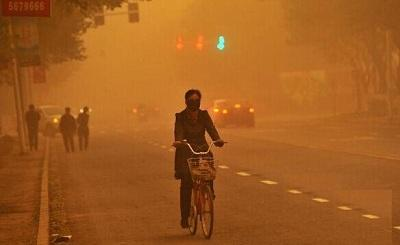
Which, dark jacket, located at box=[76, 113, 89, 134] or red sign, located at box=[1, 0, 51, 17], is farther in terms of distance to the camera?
dark jacket, located at box=[76, 113, 89, 134]

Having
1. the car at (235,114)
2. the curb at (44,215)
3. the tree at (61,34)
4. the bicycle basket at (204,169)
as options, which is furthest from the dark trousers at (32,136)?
the bicycle basket at (204,169)

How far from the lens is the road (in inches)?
502

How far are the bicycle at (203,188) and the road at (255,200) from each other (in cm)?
21

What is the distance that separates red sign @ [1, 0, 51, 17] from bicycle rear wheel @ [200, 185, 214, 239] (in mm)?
8118

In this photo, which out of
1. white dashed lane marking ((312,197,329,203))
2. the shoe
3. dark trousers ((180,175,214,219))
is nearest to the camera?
dark trousers ((180,175,214,219))

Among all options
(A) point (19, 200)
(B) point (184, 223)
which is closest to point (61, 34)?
(A) point (19, 200)

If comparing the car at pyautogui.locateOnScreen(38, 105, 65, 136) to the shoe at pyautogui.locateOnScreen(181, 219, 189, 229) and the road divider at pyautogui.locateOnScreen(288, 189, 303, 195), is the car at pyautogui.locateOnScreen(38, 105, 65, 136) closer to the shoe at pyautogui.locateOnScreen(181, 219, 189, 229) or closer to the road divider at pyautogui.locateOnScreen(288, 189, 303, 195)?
the road divider at pyautogui.locateOnScreen(288, 189, 303, 195)

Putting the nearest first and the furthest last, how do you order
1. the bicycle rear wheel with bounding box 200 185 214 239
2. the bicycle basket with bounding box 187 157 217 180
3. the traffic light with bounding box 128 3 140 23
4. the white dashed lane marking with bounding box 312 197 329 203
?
the bicycle basket with bounding box 187 157 217 180, the bicycle rear wheel with bounding box 200 185 214 239, the white dashed lane marking with bounding box 312 197 329 203, the traffic light with bounding box 128 3 140 23

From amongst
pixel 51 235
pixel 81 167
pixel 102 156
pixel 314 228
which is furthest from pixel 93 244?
pixel 102 156

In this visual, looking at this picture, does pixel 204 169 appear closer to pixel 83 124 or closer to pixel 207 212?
pixel 207 212

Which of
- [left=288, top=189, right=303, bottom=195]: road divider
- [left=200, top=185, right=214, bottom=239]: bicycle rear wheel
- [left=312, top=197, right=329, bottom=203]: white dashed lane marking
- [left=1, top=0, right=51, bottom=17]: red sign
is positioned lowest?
[left=288, top=189, right=303, bottom=195]: road divider

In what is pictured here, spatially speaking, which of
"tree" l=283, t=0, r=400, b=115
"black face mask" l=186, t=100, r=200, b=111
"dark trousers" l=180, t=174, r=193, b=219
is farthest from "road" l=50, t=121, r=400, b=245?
"tree" l=283, t=0, r=400, b=115

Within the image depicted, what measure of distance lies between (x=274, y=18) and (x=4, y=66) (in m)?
61.7

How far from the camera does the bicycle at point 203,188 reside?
40.0 feet
